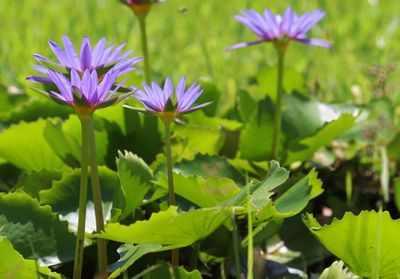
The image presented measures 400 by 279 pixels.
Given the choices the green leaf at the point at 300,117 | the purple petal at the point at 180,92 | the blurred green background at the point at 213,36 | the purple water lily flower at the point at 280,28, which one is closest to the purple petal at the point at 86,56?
the purple petal at the point at 180,92

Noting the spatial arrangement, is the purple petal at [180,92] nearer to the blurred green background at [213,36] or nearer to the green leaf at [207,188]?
the green leaf at [207,188]

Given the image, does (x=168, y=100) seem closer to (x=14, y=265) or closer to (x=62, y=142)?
(x=14, y=265)

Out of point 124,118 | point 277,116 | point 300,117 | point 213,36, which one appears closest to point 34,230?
point 124,118

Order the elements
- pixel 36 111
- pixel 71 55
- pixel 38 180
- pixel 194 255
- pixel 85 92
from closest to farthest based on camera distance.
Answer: pixel 85 92 → pixel 71 55 → pixel 194 255 → pixel 38 180 → pixel 36 111

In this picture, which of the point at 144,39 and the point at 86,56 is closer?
the point at 86,56

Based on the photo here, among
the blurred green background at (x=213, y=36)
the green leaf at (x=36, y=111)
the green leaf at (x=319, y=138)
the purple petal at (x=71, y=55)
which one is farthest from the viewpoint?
the blurred green background at (x=213, y=36)

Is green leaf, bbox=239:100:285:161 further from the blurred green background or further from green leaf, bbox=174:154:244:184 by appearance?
the blurred green background
